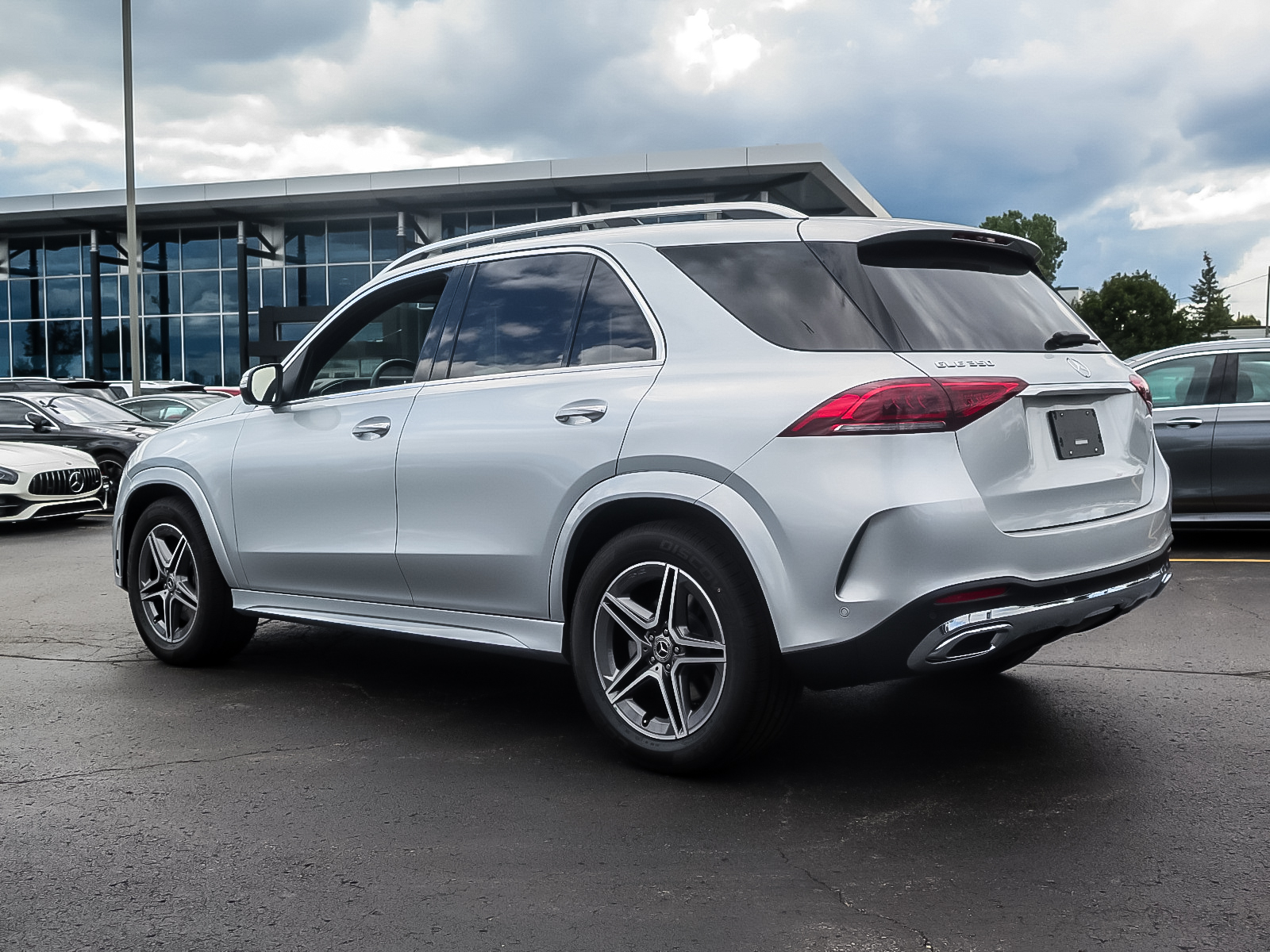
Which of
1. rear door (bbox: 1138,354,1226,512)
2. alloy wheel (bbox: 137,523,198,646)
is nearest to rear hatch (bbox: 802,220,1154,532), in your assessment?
alloy wheel (bbox: 137,523,198,646)

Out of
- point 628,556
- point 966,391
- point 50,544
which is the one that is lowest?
point 50,544

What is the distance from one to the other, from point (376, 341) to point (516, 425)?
1.52 metres

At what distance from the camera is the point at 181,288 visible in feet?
134

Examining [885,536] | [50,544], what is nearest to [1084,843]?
[885,536]

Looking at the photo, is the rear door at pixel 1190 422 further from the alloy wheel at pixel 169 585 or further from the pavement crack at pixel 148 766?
the pavement crack at pixel 148 766

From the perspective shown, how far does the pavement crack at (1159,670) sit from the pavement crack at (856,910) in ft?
8.97

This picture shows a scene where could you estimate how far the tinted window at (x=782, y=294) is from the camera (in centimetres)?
375

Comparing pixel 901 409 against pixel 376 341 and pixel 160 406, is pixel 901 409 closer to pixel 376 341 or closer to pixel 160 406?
pixel 376 341

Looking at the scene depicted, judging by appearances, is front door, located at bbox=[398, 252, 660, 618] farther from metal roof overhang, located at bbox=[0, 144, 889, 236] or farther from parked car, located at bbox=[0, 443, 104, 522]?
metal roof overhang, located at bbox=[0, 144, 889, 236]

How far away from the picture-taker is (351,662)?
19.7 ft

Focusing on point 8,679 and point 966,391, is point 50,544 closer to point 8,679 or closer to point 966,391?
point 8,679

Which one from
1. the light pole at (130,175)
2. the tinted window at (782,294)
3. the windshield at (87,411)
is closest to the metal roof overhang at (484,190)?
the light pole at (130,175)

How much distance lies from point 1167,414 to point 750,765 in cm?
670

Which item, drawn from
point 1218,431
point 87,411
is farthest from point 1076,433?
point 87,411
